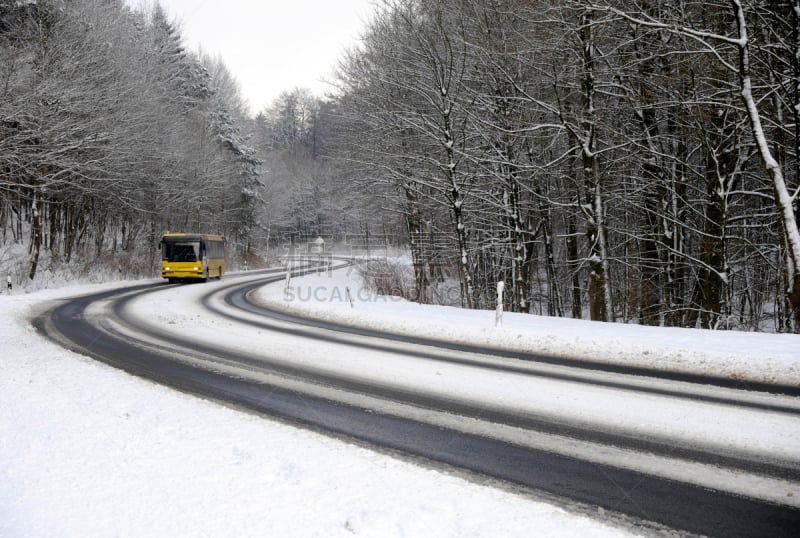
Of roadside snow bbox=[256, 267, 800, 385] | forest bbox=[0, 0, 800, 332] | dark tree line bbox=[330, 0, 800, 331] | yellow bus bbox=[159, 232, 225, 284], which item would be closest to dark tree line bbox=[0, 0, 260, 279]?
forest bbox=[0, 0, 800, 332]

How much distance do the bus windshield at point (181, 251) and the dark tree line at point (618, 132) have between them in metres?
11.6

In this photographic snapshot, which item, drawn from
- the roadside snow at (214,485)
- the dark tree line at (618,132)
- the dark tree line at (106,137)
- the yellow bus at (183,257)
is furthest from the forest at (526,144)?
the roadside snow at (214,485)

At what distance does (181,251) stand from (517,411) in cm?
2456

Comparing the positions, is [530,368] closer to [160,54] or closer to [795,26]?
[795,26]

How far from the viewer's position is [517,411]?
5.33 meters

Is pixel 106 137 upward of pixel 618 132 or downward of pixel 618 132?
upward

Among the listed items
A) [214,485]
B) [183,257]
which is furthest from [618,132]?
[183,257]

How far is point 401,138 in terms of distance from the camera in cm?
1933

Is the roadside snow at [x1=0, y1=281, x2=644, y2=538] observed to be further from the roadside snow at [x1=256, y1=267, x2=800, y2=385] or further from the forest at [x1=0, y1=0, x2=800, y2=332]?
the forest at [x1=0, y1=0, x2=800, y2=332]

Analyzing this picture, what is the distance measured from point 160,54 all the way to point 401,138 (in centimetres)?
3055

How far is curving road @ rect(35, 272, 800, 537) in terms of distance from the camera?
11.4 ft

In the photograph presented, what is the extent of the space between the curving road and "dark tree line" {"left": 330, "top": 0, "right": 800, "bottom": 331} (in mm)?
5485

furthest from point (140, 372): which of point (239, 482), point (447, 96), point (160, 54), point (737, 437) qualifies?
point (160, 54)

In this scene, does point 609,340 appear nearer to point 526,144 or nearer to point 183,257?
point 526,144
